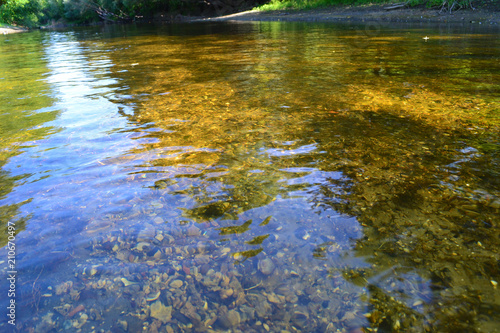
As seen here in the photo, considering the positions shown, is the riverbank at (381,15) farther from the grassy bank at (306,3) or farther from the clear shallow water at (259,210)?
the clear shallow water at (259,210)

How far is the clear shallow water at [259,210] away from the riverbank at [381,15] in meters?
16.5

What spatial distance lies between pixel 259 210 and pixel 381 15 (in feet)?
84.1

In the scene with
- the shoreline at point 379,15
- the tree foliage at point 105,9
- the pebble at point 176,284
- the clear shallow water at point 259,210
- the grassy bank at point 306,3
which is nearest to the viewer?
the clear shallow water at point 259,210

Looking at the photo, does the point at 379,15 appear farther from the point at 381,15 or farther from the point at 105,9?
the point at 105,9

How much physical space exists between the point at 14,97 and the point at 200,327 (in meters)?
7.90

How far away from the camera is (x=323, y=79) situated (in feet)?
25.6

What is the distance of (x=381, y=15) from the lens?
2419 cm

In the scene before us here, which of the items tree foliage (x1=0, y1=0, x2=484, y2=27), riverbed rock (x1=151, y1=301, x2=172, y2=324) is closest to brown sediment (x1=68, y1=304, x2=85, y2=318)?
riverbed rock (x1=151, y1=301, x2=172, y2=324)

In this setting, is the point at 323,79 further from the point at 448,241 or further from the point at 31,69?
the point at 31,69

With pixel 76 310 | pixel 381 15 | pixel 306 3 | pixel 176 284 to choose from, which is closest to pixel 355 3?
pixel 306 3

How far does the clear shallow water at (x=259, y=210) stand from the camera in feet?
7.19

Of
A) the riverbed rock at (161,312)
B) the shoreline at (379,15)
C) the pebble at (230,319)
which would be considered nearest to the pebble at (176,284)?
the riverbed rock at (161,312)

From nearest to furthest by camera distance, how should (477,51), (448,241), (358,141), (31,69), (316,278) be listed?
(316,278)
(448,241)
(358,141)
(477,51)
(31,69)

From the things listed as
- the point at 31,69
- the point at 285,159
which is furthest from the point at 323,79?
the point at 31,69
